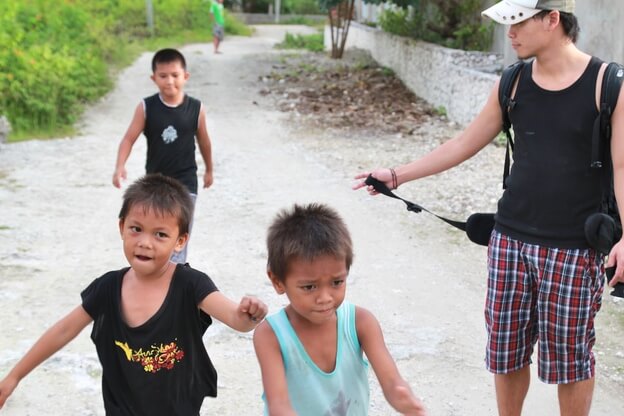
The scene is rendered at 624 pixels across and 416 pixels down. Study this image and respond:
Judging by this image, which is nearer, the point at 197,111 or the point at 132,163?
the point at 197,111

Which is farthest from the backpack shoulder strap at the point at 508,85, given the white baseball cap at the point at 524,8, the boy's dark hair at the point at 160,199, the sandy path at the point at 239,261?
the sandy path at the point at 239,261

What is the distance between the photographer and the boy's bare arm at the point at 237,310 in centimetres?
240

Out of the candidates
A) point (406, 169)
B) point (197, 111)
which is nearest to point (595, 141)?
point (406, 169)

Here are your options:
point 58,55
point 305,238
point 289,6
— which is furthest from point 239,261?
point 289,6

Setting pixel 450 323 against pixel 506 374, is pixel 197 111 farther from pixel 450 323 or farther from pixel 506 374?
pixel 506 374

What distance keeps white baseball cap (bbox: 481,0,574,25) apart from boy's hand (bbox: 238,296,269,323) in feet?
4.60

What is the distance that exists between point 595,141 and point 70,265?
14.5 feet

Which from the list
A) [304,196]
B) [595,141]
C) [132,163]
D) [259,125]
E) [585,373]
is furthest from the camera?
[259,125]

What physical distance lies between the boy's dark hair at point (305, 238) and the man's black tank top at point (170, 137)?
2.59 metres

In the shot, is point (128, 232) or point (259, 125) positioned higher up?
point (128, 232)

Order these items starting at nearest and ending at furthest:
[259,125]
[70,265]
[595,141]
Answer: [595,141], [70,265], [259,125]

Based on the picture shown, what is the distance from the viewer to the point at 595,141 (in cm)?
284

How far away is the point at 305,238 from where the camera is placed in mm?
2334

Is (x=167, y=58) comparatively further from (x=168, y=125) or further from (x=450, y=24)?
(x=450, y=24)
